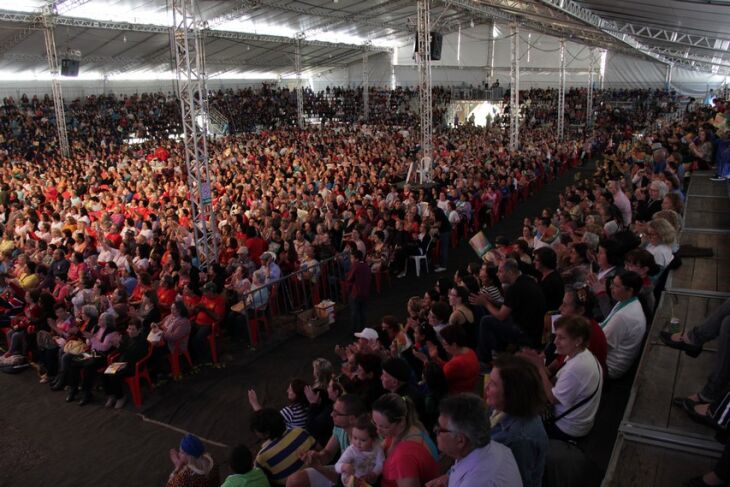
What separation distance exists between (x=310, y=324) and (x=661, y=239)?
4.03 meters

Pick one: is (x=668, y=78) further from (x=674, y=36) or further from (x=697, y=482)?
(x=697, y=482)

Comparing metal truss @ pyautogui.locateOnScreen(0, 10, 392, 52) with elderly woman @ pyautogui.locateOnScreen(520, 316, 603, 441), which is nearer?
elderly woman @ pyautogui.locateOnScreen(520, 316, 603, 441)

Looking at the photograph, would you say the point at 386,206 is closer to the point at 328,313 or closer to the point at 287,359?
the point at 328,313

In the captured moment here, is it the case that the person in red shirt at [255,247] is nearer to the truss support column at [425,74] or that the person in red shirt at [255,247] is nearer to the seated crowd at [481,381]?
the seated crowd at [481,381]

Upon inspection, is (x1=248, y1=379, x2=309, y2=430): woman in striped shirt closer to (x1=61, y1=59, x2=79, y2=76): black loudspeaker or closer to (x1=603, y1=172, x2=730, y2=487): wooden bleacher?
(x1=603, y1=172, x2=730, y2=487): wooden bleacher

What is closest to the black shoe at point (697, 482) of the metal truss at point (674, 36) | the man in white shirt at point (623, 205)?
the man in white shirt at point (623, 205)

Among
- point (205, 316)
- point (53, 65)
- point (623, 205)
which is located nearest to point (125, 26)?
point (53, 65)

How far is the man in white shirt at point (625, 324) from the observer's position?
3.52 metres

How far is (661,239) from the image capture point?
15.7 feet

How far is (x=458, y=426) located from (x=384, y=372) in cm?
133

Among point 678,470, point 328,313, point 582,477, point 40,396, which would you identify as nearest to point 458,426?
point 582,477

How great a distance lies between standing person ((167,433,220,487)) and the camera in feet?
10.6

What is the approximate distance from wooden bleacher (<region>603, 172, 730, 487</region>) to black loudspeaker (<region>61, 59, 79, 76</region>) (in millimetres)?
17945

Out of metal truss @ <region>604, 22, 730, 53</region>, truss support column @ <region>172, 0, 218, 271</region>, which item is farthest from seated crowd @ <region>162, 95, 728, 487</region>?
metal truss @ <region>604, 22, 730, 53</region>
